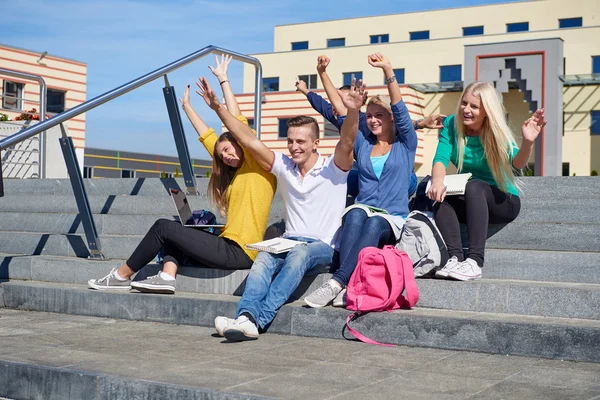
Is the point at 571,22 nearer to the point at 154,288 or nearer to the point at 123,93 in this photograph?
the point at 123,93

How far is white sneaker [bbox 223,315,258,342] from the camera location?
468 centimetres

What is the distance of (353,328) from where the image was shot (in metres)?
4.75

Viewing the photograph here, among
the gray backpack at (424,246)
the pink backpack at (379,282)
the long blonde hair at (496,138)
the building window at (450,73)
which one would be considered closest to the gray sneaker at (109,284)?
the pink backpack at (379,282)

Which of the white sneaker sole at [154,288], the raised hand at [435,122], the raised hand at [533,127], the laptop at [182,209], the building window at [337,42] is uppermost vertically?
the building window at [337,42]

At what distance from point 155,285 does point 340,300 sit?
1.47m

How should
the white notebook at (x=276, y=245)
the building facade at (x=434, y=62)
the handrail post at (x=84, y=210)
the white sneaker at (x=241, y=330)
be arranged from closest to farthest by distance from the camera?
the white sneaker at (x=241, y=330) < the white notebook at (x=276, y=245) < the handrail post at (x=84, y=210) < the building facade at (x=434, y=62)

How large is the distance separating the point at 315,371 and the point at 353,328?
0.91m

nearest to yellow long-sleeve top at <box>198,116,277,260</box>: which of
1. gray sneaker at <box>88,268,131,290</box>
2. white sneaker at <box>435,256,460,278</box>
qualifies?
gray sneaker at <box>88,268,131,290</box>

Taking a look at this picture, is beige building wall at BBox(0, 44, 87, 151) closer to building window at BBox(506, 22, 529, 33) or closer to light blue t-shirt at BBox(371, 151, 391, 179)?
building window at BBox(506, 22, 529, 33)

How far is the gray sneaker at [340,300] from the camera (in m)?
4.93

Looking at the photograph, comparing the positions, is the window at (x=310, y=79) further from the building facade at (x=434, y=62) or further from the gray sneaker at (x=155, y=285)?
the gray sneaker at (x=155, y=285)

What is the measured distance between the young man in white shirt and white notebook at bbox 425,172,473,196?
67 cm

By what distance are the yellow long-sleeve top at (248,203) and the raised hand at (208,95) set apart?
408 millimetres

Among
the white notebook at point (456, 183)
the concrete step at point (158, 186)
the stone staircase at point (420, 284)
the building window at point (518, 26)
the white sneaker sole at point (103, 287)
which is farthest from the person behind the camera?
the building window at point (518, 26)
